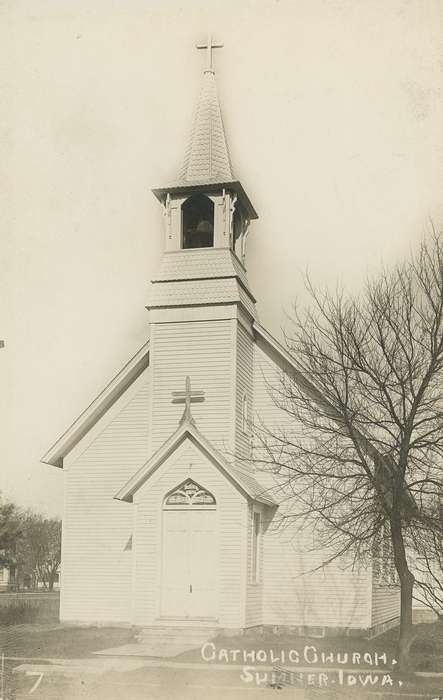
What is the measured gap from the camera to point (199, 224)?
22.5 meters

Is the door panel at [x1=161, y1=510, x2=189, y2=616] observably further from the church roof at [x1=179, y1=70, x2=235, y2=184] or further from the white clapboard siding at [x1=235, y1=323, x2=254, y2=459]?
the church roof at [x1=179, y1=70, x2=235, y2=184]

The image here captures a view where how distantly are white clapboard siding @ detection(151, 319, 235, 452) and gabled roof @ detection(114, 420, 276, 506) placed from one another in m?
1.29

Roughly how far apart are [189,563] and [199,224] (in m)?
8.91

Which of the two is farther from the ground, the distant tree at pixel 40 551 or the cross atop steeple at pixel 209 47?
the cross atop steeple at pixel 209 47

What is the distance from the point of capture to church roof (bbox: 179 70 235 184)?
69.9 ft

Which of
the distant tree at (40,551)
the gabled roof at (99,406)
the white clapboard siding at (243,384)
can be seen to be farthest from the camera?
the distant tree at (40,551)

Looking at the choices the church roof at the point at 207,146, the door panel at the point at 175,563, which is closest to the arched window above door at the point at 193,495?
the door panel at the point at 175,563

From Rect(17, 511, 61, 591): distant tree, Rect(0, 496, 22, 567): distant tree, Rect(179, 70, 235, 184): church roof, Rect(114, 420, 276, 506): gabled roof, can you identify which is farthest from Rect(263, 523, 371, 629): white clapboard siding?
Rect(17, 511, 61, 591): distant tree

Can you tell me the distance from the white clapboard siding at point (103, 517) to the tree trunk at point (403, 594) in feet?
26.6

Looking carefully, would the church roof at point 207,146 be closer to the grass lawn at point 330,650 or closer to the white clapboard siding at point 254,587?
the white clapboard siding at point 254,587

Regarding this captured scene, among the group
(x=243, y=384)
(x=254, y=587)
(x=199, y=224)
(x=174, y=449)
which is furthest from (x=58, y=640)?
(x=199, y=224)

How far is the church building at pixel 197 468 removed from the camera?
18578 millimetres

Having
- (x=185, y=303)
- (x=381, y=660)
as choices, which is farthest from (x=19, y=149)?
(x=381, y=660)

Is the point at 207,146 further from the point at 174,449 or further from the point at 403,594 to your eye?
the point at 403,594
